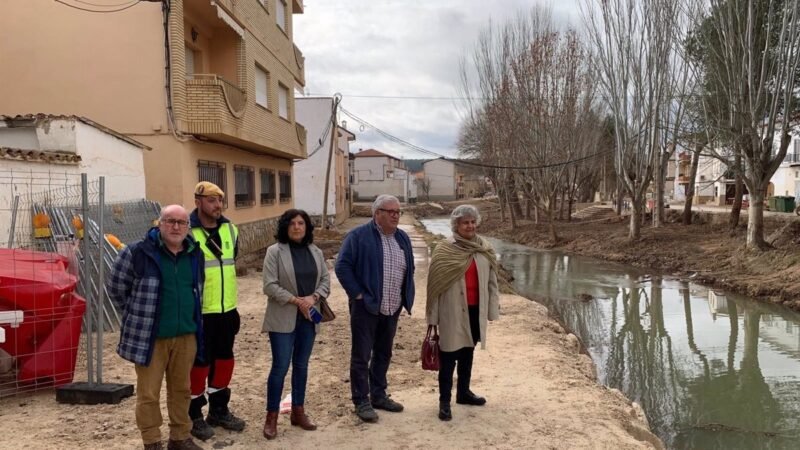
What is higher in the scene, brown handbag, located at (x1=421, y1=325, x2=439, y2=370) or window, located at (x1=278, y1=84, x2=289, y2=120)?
window, located at (x1=278, y1=84, x2=289, y2=120)

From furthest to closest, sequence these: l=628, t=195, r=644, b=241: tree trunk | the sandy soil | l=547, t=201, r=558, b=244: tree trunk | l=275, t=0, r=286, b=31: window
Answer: l=547, t=201, r=558, b=244: tree trunk < l=628, t=195, r=644, b=241: tree trunk < l=275, t=0, r=286, b=31: window < the sandy soil

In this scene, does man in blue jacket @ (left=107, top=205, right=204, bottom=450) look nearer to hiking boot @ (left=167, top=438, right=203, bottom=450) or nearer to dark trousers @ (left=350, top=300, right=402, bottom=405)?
hiking boot @ (left=167, top=438, right=203, bottom=450)

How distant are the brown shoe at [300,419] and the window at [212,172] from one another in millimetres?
8967

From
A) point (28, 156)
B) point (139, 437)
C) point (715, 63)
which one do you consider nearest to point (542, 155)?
point (715, 63)

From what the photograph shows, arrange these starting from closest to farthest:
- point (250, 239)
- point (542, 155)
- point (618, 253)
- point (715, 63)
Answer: point (250, 239), point (715, 63), point (618, 253), point (542, 155)

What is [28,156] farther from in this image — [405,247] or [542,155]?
[542,155]

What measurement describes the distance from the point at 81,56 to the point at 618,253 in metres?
18.7

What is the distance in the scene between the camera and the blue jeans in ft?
12.5

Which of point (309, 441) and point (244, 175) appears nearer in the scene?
point (309, 441)

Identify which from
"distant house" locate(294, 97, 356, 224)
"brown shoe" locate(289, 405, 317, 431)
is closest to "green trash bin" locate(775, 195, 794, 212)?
"distant house" locate(294, 97, 356, 224)

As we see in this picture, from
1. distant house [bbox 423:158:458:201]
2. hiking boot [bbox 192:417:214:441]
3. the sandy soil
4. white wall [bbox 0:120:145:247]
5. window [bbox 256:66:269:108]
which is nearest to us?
hiking boot [bbox 192:417:214:441]

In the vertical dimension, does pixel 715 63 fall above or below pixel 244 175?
above

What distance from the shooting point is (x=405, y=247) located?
4.34 meters

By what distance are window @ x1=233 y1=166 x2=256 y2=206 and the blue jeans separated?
11.3 metres
